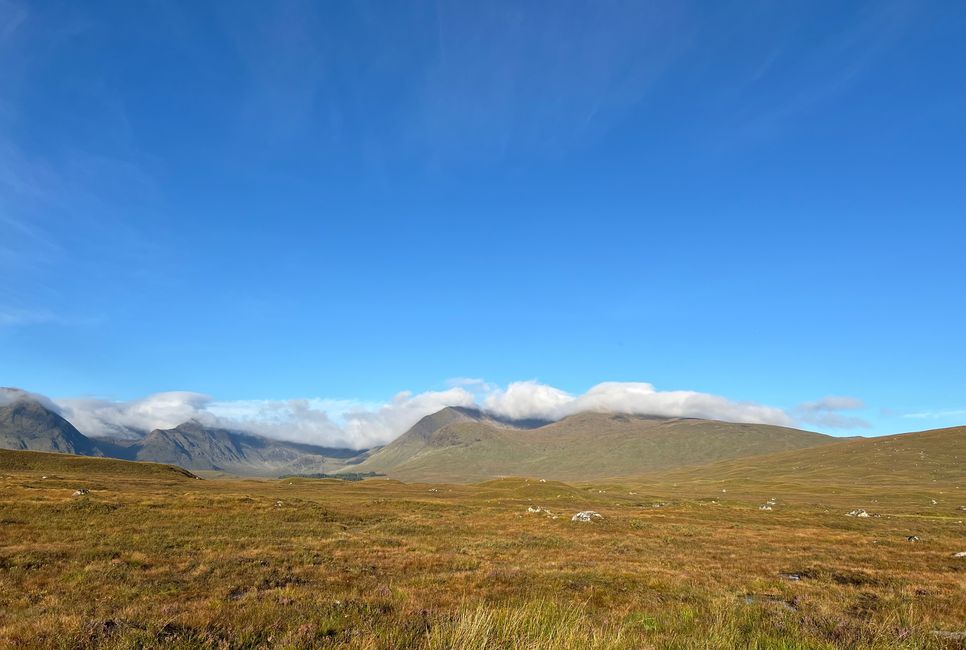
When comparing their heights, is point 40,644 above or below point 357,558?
above

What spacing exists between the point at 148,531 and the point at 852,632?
1418 inches

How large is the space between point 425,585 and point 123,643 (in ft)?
36.8

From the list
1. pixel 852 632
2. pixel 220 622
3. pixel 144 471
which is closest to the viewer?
pixel 852 632

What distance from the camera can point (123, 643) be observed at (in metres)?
8.99

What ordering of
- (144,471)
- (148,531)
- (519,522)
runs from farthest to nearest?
1. (144,471)
2. (519,522)
3. (148,531)

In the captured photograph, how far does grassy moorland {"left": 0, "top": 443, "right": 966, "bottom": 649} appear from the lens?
9844 millimetres

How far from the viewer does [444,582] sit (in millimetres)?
19250

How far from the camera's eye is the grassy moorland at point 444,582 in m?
9.84

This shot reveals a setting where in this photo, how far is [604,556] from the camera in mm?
28094

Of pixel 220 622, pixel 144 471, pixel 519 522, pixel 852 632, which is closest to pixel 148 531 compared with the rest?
pixel 220 622

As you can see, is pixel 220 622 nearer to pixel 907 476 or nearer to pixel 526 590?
pixel 526 590

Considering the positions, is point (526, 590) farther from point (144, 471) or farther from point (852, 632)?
point (144, 471)

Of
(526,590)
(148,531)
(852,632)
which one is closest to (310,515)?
(148,531)

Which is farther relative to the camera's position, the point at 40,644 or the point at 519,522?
the point at 519,522
